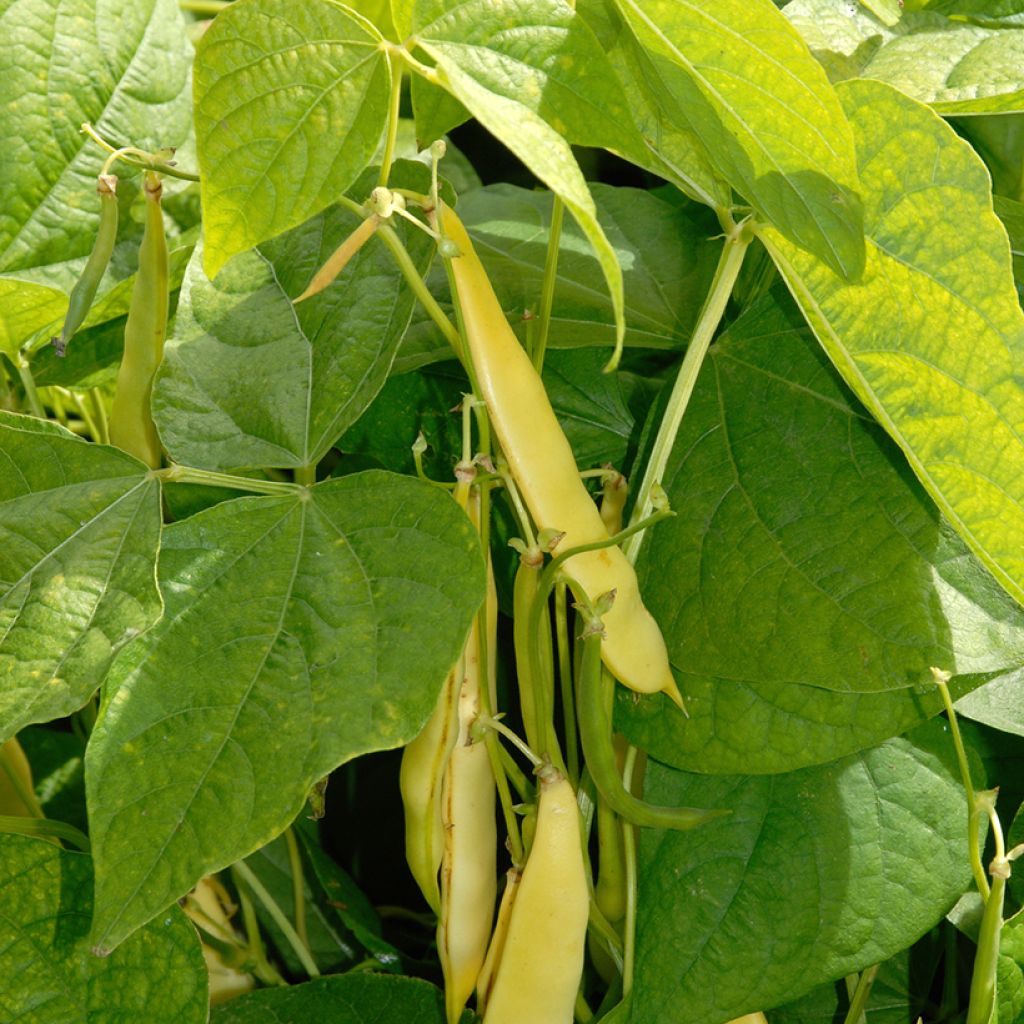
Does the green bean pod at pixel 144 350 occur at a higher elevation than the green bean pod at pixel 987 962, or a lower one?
higher

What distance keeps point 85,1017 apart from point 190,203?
1.86 ft

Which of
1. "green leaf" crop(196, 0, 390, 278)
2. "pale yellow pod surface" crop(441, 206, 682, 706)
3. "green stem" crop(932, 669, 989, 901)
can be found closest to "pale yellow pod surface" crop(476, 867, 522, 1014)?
"pale yellow pod surface" crop(441, 206, 682, 706)

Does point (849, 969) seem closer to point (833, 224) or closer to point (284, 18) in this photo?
point (833, 224)

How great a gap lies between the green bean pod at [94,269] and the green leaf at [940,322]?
0.36 meters

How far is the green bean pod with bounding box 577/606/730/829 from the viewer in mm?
538

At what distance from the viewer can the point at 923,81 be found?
0.65 meters

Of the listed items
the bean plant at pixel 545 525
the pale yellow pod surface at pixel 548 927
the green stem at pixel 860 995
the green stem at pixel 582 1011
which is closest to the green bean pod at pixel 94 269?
the bean plant at pixel 545 525

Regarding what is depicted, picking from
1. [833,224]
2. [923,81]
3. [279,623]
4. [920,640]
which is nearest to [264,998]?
[279,623]

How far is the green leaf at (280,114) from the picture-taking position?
478 millimetres

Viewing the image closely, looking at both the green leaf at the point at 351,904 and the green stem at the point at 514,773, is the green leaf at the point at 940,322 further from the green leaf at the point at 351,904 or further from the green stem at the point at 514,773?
the green leaf at the point at 351,904

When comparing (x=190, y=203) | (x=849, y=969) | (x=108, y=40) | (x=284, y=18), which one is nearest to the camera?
(x=284, y=18)

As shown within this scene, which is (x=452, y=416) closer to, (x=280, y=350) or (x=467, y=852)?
(x=280, y=350)

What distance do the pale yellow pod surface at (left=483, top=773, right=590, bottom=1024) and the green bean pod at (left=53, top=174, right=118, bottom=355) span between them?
335mm

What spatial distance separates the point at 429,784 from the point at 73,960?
22 cm
